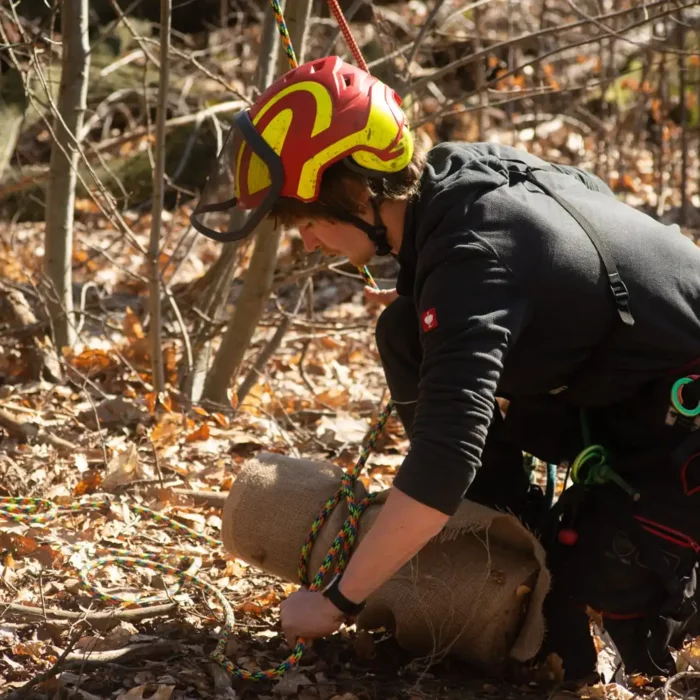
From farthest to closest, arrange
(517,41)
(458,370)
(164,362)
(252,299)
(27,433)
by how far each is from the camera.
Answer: (164,362) < (252,299) < (27,433) < (517,41) < (458,370)

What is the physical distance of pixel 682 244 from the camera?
279 centimetres

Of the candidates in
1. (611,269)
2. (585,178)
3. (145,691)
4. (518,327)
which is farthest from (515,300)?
(145,691)

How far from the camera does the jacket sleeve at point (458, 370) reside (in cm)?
234

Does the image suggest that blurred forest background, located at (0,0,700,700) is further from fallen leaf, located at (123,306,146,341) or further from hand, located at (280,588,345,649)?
hand, located at (280,588,345,649)

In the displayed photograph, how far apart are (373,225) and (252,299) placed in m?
1.78

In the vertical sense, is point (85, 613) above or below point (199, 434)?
below

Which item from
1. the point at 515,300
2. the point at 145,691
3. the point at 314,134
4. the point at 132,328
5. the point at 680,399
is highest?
the point at 314,134

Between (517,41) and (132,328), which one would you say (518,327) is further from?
(132,328)

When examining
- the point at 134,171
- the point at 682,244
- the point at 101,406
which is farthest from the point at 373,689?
the point at 134,171

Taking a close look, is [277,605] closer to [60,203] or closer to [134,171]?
[60,203]

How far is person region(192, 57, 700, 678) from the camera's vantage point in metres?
2.39

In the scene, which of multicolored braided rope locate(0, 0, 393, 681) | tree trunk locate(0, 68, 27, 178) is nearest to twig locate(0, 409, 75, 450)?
multicolored braided rope locate(0, 0, 393, 681)

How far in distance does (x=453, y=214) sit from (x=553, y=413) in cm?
82

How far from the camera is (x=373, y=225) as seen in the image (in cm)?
265
